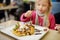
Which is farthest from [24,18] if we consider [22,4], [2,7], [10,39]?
[22,4]

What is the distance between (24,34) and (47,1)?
485 millimetres

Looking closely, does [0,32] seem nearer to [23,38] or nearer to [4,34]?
[4,34]

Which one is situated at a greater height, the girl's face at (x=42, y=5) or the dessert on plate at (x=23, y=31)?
the girl's face at (x=42, y=5)

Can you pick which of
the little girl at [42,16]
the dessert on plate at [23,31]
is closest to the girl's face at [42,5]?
the little girl at [42,16]

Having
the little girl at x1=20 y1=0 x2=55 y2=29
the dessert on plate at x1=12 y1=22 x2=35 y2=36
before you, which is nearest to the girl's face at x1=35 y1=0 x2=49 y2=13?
the little girl at x1=20 y1=0 x2=55 y2=29

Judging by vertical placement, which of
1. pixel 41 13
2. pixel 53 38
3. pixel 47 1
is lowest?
pixel 53 38

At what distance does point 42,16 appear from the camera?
4.07 feet

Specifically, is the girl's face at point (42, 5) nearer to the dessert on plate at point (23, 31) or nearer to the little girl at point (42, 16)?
the little girl at point (42, 16)

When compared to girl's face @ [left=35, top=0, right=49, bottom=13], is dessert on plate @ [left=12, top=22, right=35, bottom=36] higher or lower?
lower

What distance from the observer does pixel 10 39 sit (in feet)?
2.62

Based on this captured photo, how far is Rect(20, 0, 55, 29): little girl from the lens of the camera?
1150 millimetres

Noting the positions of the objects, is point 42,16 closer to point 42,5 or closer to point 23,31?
point 42,5

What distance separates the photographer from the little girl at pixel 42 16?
1150 mm

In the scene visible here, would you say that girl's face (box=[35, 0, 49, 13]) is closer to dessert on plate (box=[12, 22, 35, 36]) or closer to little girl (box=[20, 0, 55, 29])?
little girl (box=[20, 0, 55, 29])
